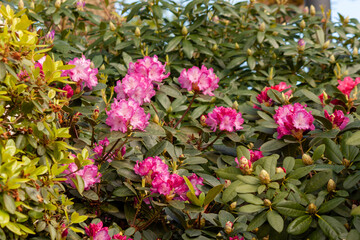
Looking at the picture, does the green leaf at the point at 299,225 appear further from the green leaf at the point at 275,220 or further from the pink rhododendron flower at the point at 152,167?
the pink rhododendron flower at the point at 152,167

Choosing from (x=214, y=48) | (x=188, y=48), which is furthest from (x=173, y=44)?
(x=214, y=48)

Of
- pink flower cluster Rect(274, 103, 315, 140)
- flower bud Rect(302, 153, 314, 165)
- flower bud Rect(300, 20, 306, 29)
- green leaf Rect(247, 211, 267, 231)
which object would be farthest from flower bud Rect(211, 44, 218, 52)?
green leaf Rect(247, 211, 267, 231)

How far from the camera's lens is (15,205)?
122cm

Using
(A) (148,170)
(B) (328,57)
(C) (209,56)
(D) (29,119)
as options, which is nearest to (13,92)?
(D) (29,119)

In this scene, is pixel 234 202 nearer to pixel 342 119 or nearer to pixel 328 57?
pixel 342 119

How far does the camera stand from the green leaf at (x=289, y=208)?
1438 mm

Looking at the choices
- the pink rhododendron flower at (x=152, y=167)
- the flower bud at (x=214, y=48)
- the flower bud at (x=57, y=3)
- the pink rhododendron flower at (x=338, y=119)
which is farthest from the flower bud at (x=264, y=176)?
the flower bud at (x=57, y=3)

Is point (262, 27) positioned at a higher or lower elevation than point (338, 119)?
lower

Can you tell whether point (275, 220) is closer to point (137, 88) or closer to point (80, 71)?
point (137, 88)

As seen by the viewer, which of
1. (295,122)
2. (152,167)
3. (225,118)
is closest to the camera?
(152,167)

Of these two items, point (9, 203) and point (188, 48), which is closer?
point (9, 203)

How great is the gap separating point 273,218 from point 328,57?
82.8 inches

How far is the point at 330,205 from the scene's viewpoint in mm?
1451

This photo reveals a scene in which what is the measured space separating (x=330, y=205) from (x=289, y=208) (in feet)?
0.44
